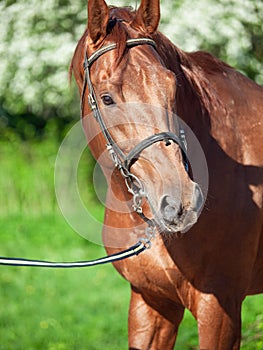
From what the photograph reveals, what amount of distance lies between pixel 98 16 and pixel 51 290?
14.6 ft

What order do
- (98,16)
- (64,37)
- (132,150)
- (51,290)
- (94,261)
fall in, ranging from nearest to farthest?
(132,150) → (98,16) → (94,261) → (51,290) → (64,37)

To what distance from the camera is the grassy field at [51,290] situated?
573cm

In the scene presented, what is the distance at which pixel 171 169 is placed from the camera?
2.86 meters

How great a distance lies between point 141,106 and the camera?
9.62 feet

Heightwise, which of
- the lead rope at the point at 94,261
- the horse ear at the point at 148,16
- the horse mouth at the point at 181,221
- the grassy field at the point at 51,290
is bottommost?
the grassy field at the point at 51,290

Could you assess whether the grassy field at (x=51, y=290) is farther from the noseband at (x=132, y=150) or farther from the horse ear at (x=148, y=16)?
the horse ear at (x=148, y=16)

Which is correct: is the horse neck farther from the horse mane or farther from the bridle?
the bridle

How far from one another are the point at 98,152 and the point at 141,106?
1.47ft

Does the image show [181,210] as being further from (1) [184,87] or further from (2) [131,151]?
(1) [184,87]

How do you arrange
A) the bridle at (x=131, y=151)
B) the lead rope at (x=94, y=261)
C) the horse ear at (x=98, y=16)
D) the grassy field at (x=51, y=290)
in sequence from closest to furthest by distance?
the bridle at (x=131, y=151) → the horse ear at (x=98, y=16) → the lead rope at (x=94, y=261) → the grassy field at (x=51, y=290)

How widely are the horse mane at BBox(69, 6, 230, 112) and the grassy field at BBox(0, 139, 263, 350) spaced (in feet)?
6.85

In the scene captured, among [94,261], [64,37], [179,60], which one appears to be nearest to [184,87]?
[179,60]

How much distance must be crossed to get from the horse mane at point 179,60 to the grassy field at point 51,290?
2.09 metres

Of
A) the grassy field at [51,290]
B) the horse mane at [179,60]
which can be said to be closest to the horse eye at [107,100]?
the horse mane at [179,60]
